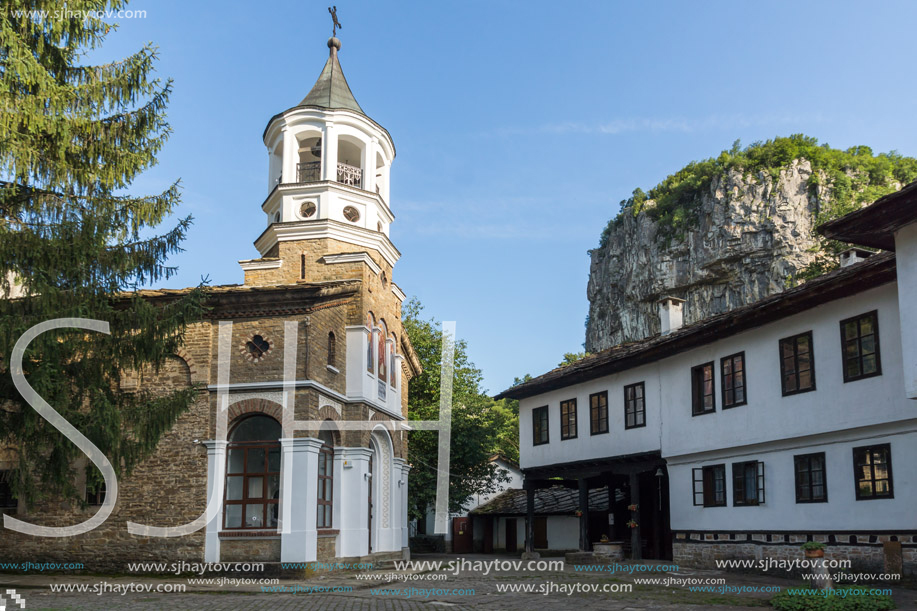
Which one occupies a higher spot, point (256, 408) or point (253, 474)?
point (256, 408)

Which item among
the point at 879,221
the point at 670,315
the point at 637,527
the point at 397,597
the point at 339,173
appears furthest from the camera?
the point at 670,315

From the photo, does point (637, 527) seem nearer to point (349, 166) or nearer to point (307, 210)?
point (307, 210)

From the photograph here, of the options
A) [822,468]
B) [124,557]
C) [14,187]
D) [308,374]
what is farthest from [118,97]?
[822,468]

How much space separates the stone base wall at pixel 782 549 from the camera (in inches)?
583

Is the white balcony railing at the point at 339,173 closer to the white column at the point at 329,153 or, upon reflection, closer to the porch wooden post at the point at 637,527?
the white column at the point at 329,153

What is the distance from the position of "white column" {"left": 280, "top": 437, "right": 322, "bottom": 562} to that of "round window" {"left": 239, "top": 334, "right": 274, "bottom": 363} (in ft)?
6.40

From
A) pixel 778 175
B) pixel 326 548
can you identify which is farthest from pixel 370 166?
pixel 778 175

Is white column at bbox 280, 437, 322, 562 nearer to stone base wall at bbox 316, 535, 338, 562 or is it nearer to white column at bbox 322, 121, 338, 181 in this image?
stone base wall at bbox 316, 535, 338, 562

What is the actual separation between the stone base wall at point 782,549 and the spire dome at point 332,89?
48.8 ft

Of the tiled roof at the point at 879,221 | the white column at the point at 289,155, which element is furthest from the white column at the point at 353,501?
the tiled roof at the point at 879,221

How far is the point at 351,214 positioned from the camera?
2325 centimetres

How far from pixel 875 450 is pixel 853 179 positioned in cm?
5417

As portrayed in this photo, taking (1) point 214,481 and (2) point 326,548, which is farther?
(2) point 326,548

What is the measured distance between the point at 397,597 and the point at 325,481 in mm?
5671
